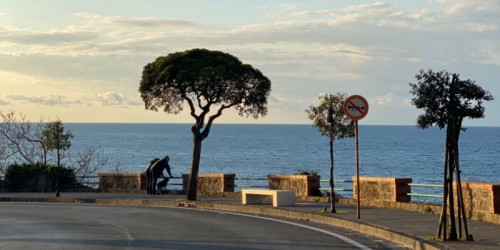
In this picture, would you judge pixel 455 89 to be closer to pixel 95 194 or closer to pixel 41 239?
pixel 41 239

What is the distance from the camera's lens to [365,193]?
24.0 m

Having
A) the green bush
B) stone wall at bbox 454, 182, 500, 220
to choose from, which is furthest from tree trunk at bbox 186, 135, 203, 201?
stone wall at bbox 454, 182, 500, 220

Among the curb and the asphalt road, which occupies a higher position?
the curb

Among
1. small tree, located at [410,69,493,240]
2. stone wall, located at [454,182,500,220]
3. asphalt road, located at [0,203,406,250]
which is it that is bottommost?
asphalt road, located at [0,203,406,250]

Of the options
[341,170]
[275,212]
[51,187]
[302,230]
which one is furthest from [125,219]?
[341,170]

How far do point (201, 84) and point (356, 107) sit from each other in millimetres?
7933

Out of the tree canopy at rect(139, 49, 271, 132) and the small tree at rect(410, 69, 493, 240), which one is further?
the tree canopy at rect(139, 49, 271, 132)

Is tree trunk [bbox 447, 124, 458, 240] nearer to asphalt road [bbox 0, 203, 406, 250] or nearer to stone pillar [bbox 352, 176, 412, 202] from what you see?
asphalt road [bbox 0, 203, 406, 250]

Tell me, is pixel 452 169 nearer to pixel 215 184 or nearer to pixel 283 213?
pixel 283 213

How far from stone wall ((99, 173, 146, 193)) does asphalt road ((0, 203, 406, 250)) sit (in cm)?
920

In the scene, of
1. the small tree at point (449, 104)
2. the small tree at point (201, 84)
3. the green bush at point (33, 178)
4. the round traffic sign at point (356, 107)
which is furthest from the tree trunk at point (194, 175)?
the small tree at point (449, 104)

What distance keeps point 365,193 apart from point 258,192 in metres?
3.21

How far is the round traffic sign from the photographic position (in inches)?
759

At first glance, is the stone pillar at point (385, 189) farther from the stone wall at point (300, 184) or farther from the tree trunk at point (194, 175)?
the tree trunk at point (194, 175)
